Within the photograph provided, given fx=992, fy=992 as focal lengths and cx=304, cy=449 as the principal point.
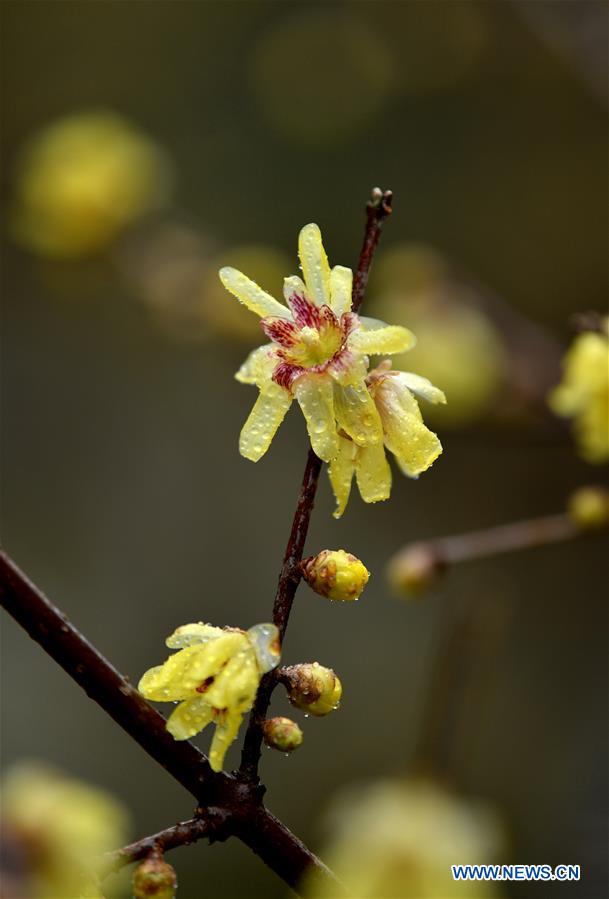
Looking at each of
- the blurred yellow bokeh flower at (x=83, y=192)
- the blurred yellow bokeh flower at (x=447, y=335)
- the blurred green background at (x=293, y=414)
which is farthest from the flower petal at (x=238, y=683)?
the blurred green background at (x=293, y=414)

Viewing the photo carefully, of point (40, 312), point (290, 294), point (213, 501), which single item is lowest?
point (290, 294)

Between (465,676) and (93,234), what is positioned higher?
(93,234)

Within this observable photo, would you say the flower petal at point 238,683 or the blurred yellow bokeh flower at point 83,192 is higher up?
the blurred yellow bokeh flower at point 83,192

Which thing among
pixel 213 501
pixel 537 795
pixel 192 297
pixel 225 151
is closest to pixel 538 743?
pixel 537 795

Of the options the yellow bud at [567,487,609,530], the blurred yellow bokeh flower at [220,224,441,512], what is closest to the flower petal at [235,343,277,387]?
the blurred yellow bokeh flower at [220,224,441,512]

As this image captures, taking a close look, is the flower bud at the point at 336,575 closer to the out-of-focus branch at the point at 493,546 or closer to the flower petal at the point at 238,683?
the flower petal at the point at 238,683

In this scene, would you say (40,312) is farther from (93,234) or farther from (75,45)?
(93,234)

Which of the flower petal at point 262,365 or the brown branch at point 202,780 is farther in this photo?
the flower petal at point 262,365
